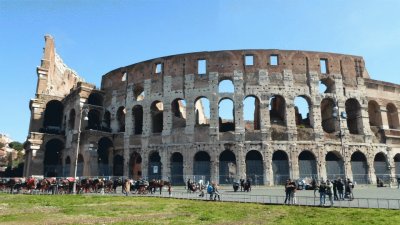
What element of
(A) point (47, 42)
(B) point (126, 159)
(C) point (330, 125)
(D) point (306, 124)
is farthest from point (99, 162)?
(C) point (330, 125)

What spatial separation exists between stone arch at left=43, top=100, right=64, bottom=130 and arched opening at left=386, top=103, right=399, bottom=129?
38.9 meters

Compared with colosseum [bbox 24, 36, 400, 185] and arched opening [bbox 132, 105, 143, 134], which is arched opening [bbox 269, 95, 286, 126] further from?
arched opening [bbox 132, 105, 143, 134]

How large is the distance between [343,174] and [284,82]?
1012 centimetres

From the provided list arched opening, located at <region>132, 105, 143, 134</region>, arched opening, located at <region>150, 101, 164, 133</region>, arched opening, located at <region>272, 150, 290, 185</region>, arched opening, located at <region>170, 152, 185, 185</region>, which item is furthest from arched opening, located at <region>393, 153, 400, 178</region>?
arched opening, located at <region>132, 105, 143, 134</region>

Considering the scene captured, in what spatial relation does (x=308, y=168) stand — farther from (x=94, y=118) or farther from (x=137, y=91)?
(x=94, y=118)

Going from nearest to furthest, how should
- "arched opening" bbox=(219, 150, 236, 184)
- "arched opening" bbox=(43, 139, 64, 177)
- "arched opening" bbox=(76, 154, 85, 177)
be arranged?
"arched opening" bbox=(219, 150, 236, 184) < "arched opening" bbox=(76, 154, 85, 177) < "arched opening" bbox=(43, 139, 64, 177)

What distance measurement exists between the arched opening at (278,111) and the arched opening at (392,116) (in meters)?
12.0

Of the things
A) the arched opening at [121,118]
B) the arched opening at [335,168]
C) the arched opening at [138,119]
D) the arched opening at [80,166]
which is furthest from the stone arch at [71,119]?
the arched opening at [335,168]

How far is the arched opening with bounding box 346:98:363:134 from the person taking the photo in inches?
1271

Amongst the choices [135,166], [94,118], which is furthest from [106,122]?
[135,166]

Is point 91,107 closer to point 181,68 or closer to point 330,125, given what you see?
point 181,68

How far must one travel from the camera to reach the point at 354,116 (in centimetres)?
3322

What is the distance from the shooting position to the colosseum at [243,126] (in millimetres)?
29984

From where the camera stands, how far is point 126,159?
109 ft
